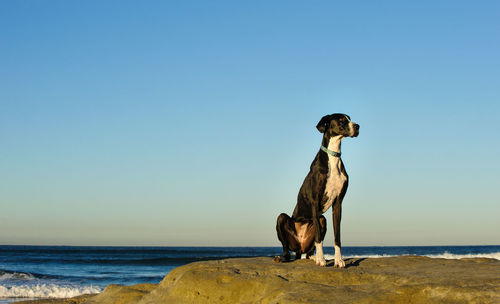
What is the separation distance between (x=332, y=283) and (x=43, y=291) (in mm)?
14947

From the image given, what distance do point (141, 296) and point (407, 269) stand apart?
12.7 ft

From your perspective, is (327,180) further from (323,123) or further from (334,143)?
(323,123)

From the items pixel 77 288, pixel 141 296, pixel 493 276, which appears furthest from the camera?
pixel 77 288

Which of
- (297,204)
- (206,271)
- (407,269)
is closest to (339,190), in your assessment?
(297,204)

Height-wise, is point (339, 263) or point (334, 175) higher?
point (334, 175)

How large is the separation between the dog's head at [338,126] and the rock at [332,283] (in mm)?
1787

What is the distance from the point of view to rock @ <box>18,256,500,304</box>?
184 inches

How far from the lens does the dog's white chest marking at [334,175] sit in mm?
6887

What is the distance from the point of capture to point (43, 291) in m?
17.7

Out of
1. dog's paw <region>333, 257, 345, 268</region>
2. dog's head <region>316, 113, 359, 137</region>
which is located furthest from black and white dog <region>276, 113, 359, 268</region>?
dog's paw <region>333, 257, 345, 268</region>

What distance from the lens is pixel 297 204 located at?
763 centimetres

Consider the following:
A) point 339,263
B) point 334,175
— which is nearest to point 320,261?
point 339,263

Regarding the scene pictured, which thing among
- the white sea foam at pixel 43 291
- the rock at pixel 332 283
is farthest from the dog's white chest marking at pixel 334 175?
the white sea foam at pixel 43 291

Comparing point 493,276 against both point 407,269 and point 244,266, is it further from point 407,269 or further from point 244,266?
point 244,266
